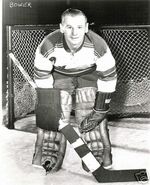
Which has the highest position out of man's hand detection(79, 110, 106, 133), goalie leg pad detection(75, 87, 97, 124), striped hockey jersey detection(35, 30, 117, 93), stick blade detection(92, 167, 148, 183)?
striped hockey jersey detection(35, 30, 117, 93)

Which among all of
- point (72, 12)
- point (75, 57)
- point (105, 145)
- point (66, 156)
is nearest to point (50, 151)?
point (66, 156)

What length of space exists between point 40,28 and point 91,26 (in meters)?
0.15

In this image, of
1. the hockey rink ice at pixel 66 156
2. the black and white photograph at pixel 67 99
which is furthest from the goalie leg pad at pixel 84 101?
the hockey rink ice at pixel 66 156

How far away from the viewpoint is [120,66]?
1.24 meters

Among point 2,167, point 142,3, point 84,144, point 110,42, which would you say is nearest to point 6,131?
point 2,167

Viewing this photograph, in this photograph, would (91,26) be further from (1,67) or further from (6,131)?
(6,131)

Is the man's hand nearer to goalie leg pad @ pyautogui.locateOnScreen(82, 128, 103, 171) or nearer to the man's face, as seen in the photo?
goalie leg pad @ pyautogui.locateOnScreen(82, 128, 103, 171)

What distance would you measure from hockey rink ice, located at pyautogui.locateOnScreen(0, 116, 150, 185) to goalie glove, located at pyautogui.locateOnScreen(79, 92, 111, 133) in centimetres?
8

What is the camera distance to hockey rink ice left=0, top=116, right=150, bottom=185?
1.03m

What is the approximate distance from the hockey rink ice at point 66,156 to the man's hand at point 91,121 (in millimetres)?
68

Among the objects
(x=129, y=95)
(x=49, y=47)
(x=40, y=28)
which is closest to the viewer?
(x=49, y=47)

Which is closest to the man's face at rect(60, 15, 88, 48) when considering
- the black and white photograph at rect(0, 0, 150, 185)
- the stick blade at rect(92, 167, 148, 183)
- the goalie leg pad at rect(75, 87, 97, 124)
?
the black and white photograph at rect(0, 0, 150, 185)

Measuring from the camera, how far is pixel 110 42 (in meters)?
1.12

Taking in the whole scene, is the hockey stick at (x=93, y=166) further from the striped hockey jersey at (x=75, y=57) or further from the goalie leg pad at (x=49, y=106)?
the striped hockey jersey at (x=75, y=57)
